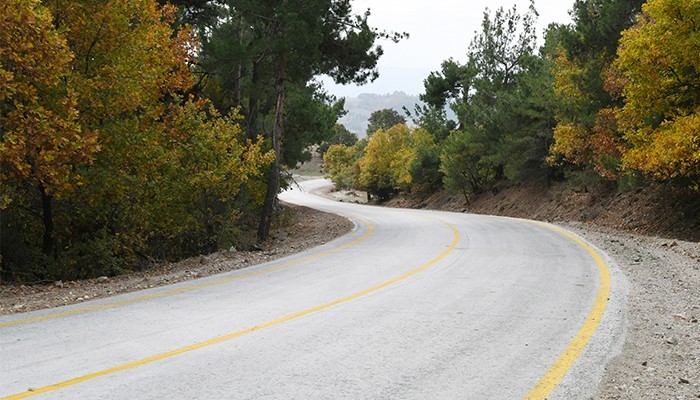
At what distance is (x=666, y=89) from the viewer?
16156 mm

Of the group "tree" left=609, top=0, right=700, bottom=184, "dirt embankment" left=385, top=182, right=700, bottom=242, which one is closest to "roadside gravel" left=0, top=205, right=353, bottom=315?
"tree" left=609, top=0, right=700, bottom=184

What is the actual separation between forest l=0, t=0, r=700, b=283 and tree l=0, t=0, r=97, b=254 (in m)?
0.04

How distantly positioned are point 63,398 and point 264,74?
707 inches

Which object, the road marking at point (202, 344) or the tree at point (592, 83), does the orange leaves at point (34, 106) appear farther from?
the tree at point (592, 83)

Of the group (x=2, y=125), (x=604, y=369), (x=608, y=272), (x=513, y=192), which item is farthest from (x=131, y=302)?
(x=513, y=192)

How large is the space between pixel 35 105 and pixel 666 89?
1715 centimetres

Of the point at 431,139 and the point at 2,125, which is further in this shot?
the point at 431,139

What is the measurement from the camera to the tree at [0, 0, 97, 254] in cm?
861

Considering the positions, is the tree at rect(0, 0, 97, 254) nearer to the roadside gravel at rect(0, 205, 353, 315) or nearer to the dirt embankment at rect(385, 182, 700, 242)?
the roadside gravel at rect(0, 205, 353, 315)

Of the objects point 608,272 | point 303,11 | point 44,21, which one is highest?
point 303,11

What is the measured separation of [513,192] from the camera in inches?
1357

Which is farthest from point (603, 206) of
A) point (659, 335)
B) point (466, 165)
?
point (659, 335)

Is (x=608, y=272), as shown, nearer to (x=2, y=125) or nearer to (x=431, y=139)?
(x=2, y=125)

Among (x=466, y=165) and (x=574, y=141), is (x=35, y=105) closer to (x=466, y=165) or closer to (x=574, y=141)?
(x=574, y=141)
